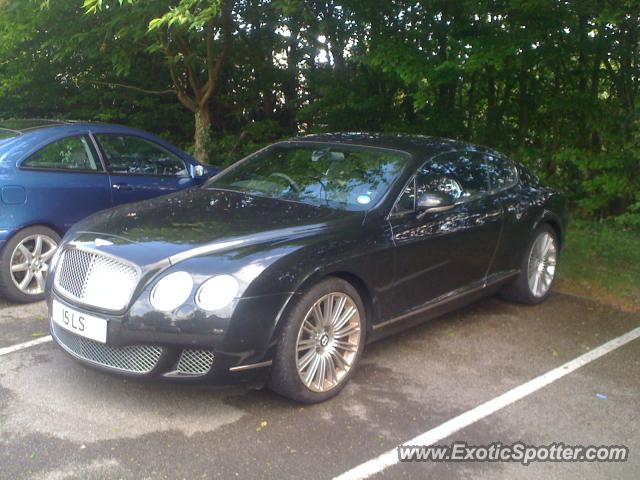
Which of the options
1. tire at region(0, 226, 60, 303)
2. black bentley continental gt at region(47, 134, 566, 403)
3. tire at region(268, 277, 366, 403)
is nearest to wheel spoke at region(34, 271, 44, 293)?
tire at region(0, 226, 60, 303)

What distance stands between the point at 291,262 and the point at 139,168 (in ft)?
11.1

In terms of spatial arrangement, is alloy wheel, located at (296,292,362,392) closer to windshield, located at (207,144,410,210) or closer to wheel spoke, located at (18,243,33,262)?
windshield, located at (207,144,410,210)

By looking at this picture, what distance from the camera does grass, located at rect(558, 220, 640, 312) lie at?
21.5ft

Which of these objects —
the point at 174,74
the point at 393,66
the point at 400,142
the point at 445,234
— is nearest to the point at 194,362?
the point at 445,234

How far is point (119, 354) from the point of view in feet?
12.4

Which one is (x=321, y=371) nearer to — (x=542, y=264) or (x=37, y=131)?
(x=542, y=264)

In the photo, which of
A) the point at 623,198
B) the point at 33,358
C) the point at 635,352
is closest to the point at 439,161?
the point at 635,352

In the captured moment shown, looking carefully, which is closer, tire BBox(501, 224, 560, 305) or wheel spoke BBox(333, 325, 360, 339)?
wheel spoke BBox(333, 325, 360, 339)

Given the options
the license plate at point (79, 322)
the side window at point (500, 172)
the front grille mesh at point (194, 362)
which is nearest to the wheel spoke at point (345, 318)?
the front grille mesh at point (194, 362)

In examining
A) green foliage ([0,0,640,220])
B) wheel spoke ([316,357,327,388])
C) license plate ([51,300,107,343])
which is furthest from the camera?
green foliage ([0,0,640,220])

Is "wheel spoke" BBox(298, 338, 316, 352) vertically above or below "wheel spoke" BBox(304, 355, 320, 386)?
above

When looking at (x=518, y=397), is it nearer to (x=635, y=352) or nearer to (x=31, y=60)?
(x=635, y=352)

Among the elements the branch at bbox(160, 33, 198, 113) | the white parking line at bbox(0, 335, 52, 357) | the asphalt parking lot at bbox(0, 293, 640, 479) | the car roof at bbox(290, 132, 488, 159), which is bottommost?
the white parking line at bbox(0, 335, 52, 357)

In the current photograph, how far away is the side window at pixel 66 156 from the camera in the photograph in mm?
5910
